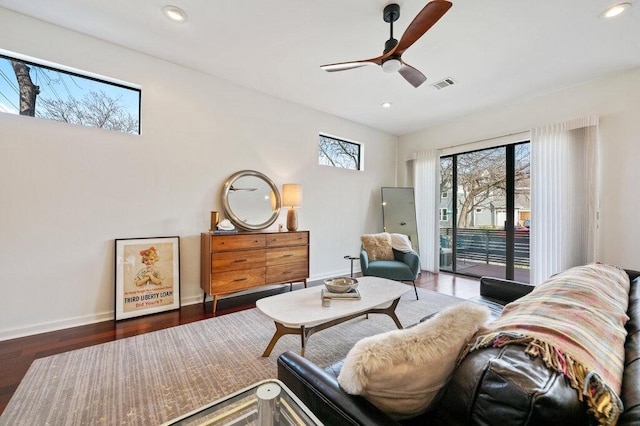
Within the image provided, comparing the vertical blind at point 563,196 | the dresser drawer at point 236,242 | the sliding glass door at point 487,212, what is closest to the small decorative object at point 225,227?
the dresser drawer at point 236,242

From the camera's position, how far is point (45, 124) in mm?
2488

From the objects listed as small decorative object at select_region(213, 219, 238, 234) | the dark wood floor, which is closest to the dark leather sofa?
the dark wood floor

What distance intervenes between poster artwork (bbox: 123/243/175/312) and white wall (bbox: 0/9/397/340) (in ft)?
0.52

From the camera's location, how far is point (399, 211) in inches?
209

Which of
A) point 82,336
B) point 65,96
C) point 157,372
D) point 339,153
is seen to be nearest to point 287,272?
point 157,372

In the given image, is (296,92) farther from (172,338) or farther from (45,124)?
(172,338)

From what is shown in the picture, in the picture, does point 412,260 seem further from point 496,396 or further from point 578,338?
point 496,396

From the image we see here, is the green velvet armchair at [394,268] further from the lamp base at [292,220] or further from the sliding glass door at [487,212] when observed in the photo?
the sliding glass door at [487,212]

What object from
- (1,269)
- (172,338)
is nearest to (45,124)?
(1,269)

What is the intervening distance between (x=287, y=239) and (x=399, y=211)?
2.70 m

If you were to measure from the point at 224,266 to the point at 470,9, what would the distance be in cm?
343

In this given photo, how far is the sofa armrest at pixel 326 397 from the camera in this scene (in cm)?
74

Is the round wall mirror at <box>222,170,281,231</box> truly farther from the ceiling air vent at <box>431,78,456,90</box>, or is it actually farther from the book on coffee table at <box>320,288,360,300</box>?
the ceiling air vent at <box>431,78,456,90</box>

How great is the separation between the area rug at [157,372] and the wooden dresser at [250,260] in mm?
515
